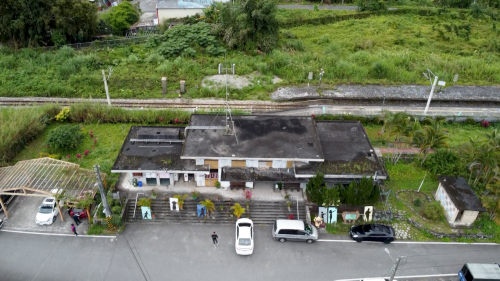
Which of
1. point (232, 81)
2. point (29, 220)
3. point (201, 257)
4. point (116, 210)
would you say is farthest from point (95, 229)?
point (232, 81)

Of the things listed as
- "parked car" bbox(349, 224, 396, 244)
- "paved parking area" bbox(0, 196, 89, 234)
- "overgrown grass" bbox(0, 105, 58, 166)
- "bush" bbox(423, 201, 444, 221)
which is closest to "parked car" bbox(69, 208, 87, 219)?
"paved parking area" bbox(0, 196, 89, 234)

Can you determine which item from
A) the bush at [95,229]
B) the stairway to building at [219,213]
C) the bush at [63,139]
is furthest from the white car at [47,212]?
the bush at [63,139]

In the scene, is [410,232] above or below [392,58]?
below

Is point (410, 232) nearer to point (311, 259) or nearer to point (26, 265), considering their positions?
point (311, 259)

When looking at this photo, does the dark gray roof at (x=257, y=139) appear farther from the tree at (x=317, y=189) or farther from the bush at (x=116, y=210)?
the bush at (x=116, y=210)

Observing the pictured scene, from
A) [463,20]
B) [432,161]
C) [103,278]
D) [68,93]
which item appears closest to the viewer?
[103,278]

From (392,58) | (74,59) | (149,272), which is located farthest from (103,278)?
(392,58)
